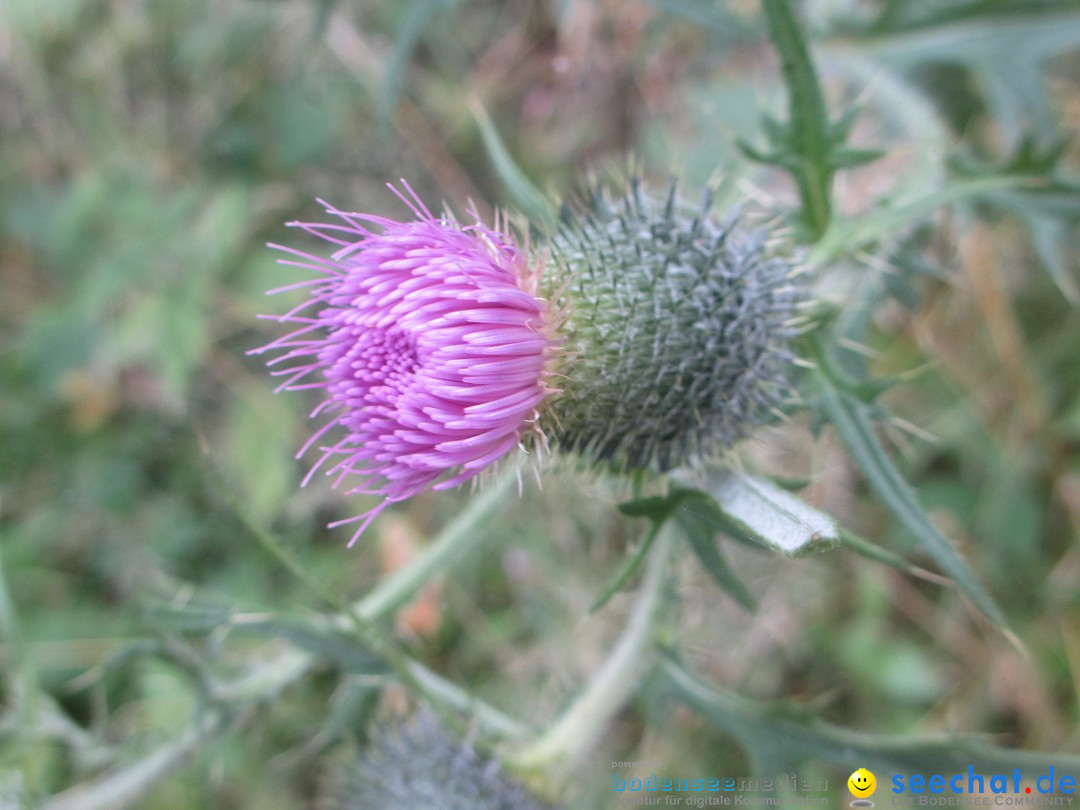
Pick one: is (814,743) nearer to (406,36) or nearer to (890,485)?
(890,485)

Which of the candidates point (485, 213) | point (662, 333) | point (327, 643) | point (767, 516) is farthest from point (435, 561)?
point (485, 213)

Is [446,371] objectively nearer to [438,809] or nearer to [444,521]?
[438,809]

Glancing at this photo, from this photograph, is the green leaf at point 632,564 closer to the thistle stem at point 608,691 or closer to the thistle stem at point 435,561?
the thistle stem at point 608,691

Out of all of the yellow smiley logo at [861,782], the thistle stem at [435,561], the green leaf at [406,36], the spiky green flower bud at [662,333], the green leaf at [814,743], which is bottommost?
the yellow smiley logo at [861,782]

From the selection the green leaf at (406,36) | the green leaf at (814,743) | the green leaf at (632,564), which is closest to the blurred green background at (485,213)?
the green leaf at (406,36)

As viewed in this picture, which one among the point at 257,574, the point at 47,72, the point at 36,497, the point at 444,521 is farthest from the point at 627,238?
the point at 47,72

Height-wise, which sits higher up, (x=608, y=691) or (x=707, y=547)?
(x=707, y=547)
